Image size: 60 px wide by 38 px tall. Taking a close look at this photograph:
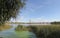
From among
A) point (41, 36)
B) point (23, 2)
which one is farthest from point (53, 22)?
point (23, 2)

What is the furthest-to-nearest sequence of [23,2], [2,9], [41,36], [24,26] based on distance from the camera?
[24,26] < [41,36] < [23,2] < [2,9]

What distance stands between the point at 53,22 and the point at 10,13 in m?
15.2

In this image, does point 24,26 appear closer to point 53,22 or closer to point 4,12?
point 53,22

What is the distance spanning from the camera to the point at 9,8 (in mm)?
13250

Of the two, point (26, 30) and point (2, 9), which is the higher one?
point (2, 9)

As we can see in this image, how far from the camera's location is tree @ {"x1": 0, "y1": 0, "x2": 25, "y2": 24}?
12783mm

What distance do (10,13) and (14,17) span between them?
67cm

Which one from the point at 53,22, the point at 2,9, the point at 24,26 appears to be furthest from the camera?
the point at 24,26

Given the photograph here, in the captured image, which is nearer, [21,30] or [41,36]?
[41,36]

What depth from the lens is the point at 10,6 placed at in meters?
13.1

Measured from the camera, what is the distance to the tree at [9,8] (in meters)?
12.8

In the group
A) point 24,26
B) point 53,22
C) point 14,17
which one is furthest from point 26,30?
point 14,17

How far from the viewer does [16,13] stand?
13984mm

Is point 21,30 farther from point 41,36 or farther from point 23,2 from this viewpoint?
point 23,2
